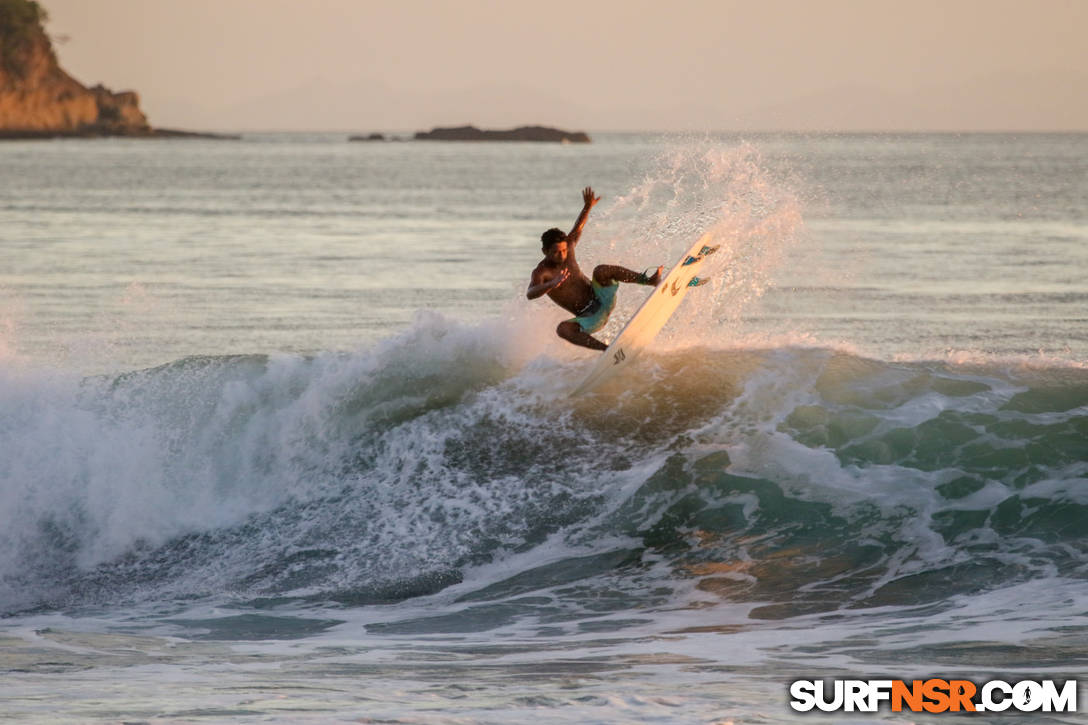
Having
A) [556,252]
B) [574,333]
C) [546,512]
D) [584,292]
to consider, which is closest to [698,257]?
[584,292]

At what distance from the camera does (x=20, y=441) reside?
1306 cm

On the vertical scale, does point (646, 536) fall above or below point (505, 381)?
below

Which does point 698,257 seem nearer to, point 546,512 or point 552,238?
point 552,238

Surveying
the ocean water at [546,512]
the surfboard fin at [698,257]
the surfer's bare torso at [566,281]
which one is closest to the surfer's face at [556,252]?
the surfer's bare torso at [566,281]

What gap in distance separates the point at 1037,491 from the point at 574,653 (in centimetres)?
494

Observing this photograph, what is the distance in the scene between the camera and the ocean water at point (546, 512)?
310 inches

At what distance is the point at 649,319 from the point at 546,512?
2.33 m

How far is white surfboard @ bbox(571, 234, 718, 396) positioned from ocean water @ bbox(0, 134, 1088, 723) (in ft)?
1.15

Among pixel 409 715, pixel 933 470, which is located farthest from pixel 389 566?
pixel 933 470

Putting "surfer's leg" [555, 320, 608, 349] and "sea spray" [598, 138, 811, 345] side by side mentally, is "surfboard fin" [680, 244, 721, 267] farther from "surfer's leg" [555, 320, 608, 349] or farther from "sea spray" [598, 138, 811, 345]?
"surfer's leg" [555, 320, 608, 349]

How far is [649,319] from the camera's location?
12750 millimetres

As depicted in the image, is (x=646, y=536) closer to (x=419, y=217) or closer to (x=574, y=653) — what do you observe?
(x=574, y=653)

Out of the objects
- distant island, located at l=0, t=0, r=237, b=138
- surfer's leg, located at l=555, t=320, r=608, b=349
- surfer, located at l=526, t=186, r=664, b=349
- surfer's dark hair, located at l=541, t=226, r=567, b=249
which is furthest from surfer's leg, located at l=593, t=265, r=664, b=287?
distant island, located at l=0, t=0, r=237, b=138

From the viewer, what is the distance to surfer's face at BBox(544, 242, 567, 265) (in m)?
11.3
